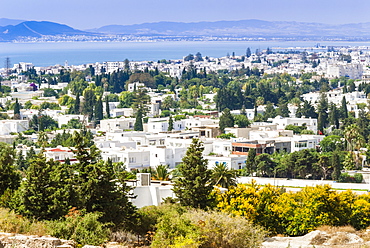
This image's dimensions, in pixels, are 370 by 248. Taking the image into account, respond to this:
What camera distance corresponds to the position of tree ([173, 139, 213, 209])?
65.2 feet

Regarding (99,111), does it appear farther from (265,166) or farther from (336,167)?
(336,167)

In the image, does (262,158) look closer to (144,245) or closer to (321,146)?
(321,146)

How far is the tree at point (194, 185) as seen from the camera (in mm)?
19867

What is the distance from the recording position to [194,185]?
19938 millimetres

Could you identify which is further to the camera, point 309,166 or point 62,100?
point 62,100

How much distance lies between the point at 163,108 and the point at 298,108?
35.5 ft

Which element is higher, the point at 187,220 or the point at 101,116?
the point at 187,220

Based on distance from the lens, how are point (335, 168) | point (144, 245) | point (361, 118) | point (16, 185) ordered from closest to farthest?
point (144, 245)
point (16, 185)
point (335, 168)
point (361, 118)

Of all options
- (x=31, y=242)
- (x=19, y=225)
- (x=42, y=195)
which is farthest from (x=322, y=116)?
(x=31, y=242)

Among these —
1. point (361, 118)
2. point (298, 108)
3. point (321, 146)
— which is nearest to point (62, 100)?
point (298, 108)

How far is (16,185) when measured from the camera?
18.7 m

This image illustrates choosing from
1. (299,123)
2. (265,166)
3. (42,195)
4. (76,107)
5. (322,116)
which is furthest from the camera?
(76,107)

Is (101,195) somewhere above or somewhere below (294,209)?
above

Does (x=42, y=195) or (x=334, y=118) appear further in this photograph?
(x=334, y=118)
